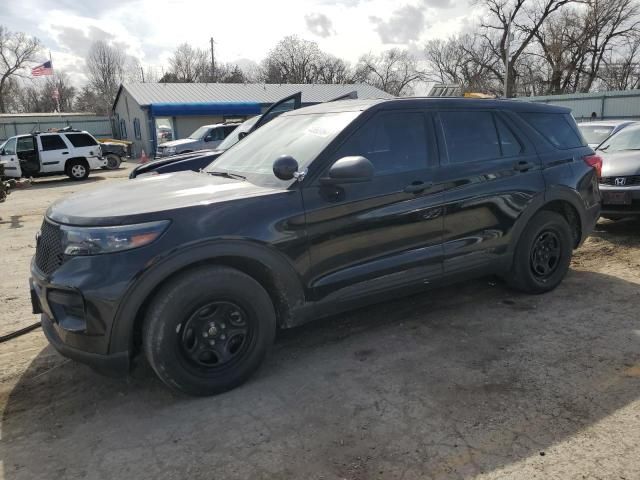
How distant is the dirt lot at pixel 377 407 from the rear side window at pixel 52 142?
16769mm

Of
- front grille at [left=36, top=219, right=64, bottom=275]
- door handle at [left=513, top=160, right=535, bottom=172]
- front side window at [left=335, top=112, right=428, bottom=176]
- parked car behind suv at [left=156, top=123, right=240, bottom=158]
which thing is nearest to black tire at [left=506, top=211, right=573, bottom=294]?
door handle at [left=513, top=160, right=535, bottom=172]

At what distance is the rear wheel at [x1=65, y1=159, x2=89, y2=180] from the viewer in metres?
19.3

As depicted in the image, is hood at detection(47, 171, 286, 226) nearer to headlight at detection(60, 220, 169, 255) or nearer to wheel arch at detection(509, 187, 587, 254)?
headlight at detection(60, 220, 169, 255)

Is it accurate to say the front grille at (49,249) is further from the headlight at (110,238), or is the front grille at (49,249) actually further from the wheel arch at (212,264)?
the wheel arch at (212,264)

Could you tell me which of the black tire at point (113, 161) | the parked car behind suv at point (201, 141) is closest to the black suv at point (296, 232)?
the parked car behind suv at point (201, 141)

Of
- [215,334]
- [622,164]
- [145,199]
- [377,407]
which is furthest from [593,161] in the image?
[145,199]

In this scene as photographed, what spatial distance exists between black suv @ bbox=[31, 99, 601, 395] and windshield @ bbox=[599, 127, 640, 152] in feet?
13.8

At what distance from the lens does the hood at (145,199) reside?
2877 millimetres

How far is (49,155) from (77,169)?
1.12 meters

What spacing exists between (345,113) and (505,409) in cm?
229

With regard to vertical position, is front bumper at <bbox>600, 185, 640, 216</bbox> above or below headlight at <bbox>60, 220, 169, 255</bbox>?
below

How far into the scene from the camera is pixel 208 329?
3.05 m

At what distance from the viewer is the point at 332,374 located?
341cm

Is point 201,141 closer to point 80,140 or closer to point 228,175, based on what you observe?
point 80,140
